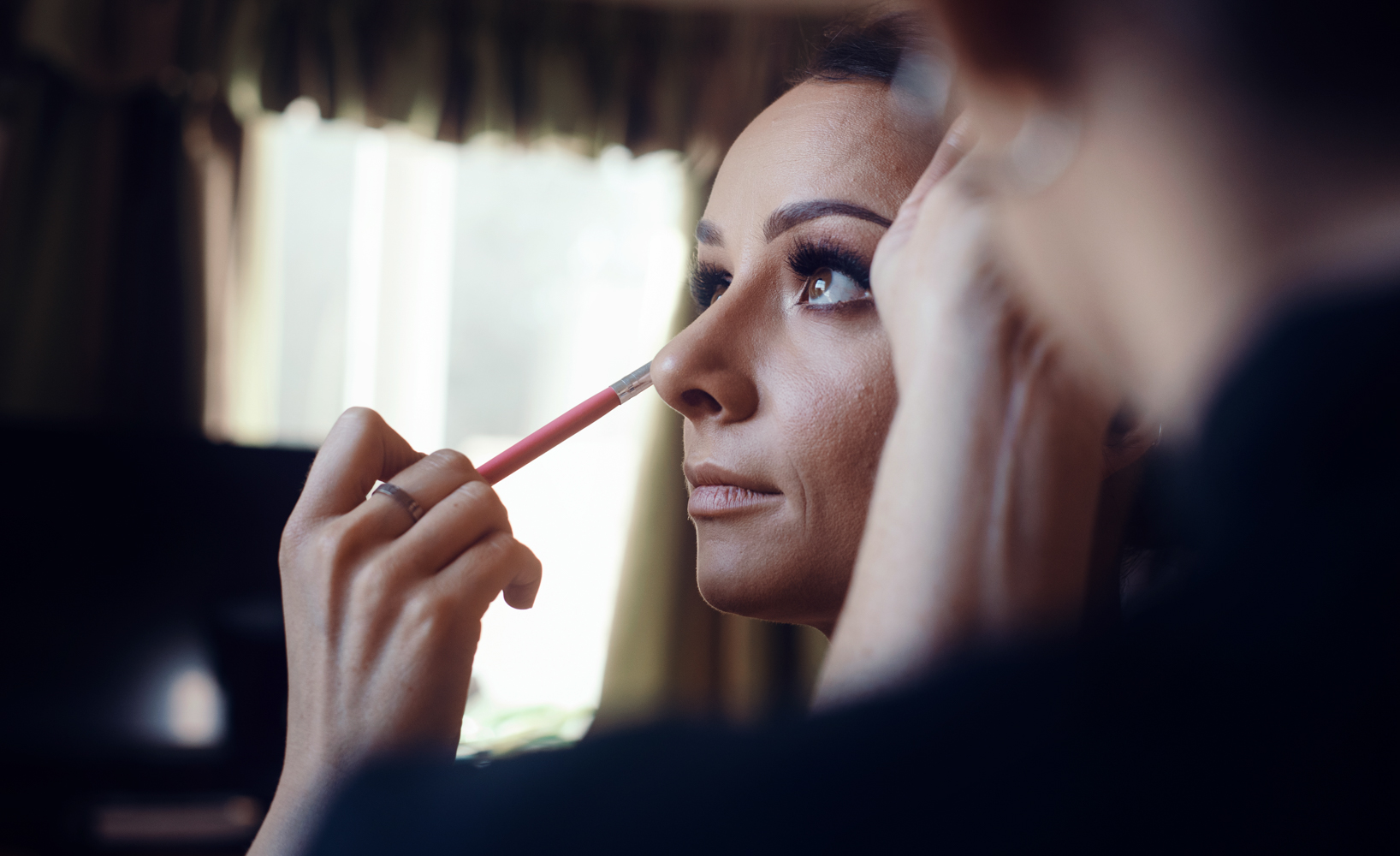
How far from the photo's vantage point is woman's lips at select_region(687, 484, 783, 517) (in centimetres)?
57

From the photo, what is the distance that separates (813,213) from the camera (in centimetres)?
57

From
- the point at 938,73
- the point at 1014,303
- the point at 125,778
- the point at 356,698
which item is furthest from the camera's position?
the point at 125,778

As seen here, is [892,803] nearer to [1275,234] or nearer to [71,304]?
[1275,234]

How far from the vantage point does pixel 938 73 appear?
1.86ft

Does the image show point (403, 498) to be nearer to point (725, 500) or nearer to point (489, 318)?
point (725, 500)

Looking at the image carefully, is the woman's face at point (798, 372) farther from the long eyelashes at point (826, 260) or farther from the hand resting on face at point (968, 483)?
the hand resting on face at point (968, 483)

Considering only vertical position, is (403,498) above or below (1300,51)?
below

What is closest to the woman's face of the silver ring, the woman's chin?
the woman's chin

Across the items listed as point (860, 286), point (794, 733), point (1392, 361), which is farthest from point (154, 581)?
point (1392, 361)

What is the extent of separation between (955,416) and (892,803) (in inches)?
4.8

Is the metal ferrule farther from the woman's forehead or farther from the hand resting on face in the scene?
the hand resting on face

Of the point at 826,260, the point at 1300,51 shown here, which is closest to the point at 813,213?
the point at 826,260

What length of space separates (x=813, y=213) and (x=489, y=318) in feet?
4.97

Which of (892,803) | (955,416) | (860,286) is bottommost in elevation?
(892,803)
